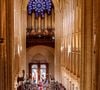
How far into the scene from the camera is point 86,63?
55.2ft

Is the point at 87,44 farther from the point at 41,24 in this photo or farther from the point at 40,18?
the point at 40,18

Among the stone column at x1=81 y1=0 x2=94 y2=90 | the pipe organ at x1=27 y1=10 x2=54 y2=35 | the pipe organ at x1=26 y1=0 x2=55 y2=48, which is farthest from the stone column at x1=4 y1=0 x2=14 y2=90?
the pipe organ at x1=27 y1=10 x2=54 y2=35

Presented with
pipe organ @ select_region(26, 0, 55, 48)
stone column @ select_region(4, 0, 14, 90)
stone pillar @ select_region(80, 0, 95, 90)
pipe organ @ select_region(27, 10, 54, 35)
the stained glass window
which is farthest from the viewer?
the stained glass window

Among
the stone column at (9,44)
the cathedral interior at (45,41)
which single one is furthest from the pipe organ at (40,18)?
the stone column at (9,44)

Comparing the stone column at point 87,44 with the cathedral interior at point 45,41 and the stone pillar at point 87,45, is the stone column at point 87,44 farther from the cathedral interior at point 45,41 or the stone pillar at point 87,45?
the cathedral interior at point 45,41

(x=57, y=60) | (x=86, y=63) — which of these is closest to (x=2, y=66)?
(x=86, y=63)

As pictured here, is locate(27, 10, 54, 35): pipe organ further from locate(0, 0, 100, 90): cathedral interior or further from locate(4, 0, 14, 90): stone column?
locate(4, 0, 14, 90): stone column

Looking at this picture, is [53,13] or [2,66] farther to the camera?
[53,13]

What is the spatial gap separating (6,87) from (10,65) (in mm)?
1512

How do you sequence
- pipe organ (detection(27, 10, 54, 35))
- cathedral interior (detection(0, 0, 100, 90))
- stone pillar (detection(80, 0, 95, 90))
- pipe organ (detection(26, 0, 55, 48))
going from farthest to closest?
pipe organ (detection(27, 10, 54, 35)) < pipe organ (detection(26, 0, 55, 48)) < cathedral interior (detection(0, 0, 100, 90)) < stone pillar (detection(80, 0, 95, 90))

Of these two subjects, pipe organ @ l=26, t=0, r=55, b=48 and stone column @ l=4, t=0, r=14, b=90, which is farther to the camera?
pipe organ @ l=26, t=0, r=55, b=48

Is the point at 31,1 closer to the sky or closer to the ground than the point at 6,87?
closer to the sky

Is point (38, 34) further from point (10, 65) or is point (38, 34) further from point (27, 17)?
point (10, 65)

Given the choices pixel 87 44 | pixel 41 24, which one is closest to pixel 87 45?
pixel 87 44
